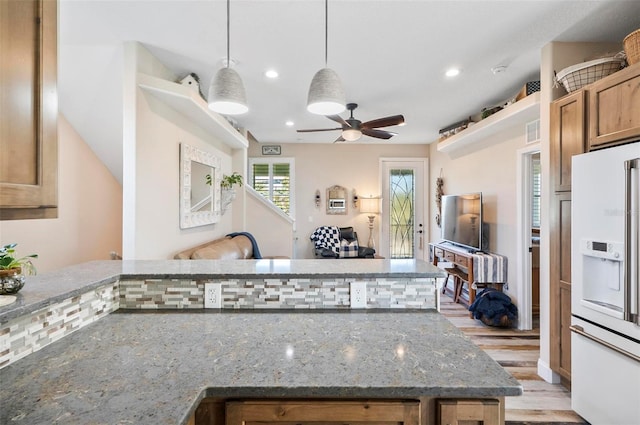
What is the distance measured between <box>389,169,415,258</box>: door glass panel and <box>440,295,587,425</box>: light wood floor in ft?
7.66

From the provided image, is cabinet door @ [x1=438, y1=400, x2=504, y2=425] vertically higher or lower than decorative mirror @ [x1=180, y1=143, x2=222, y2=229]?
lower

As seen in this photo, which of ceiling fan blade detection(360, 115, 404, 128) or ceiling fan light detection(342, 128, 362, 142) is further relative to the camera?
ceiling fan light detection(342, 128, 362, 142)

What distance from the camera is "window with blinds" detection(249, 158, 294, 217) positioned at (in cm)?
632

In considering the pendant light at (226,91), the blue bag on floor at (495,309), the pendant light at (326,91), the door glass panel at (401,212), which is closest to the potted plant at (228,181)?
the pendant light at (226,91)

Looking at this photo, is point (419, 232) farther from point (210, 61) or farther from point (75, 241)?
point (75, 241)

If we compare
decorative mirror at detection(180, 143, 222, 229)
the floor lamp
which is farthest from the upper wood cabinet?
the floor lamp

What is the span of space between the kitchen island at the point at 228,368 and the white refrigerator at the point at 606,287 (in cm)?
119

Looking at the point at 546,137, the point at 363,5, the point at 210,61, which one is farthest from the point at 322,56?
the point at 546,137

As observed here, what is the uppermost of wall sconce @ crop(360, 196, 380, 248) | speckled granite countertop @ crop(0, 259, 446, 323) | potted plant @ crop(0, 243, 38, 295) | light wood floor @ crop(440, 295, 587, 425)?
wall sconce @ crop(360, 196, 380, 248)

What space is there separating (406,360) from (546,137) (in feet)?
7.89

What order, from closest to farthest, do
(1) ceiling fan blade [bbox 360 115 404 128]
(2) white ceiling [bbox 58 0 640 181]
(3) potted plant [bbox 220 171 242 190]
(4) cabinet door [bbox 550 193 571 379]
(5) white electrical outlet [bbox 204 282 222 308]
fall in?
(5) white electrical outlet [bbox 204 282 222 308] < (2) white ceiling [bbox 58 0 640 181] < (4) cabinet door [bbox 550 193 571 379] < (1) ceiling fan blade [bbox 360 115 404 128] < (3) potted plant [bbox 220 171 242 190]

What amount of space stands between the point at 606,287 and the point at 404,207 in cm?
464

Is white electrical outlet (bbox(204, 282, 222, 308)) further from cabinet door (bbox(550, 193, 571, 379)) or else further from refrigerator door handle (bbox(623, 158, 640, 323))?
cabinet door (bbox(550, 193, 571, 379))

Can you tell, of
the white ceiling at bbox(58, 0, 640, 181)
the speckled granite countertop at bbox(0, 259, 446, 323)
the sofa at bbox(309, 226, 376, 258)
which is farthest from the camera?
the sofa at bbox(309, 226, 376, 258)
